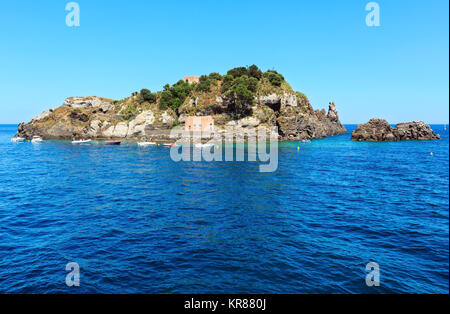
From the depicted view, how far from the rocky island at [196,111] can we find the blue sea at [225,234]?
2603 inches

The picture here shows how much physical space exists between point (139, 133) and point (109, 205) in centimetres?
9147

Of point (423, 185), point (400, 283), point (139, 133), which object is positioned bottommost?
point (400, 283)

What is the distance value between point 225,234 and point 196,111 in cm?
8961

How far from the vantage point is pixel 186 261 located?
17.2 metres

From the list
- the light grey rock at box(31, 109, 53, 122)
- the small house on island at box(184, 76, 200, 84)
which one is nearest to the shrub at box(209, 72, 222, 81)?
the small house on island at box(184, 76, 200, 84)

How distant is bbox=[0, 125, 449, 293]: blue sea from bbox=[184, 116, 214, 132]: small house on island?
59.2 metres

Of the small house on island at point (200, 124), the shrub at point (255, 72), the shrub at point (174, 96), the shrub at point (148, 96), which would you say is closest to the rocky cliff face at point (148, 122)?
the small house on island at point (200, 124)

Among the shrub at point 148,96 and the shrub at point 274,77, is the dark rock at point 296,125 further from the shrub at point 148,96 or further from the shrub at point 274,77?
the shrub at point 148,96

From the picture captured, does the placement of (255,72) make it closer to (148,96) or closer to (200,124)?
(200,124)

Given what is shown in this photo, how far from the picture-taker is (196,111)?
107 meters

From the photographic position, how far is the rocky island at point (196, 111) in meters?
105

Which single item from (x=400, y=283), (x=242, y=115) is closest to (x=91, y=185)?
(x=400, y=283)

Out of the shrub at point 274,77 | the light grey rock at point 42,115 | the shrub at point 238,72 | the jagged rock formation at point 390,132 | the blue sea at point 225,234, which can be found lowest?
the blue sea at point 225,234
